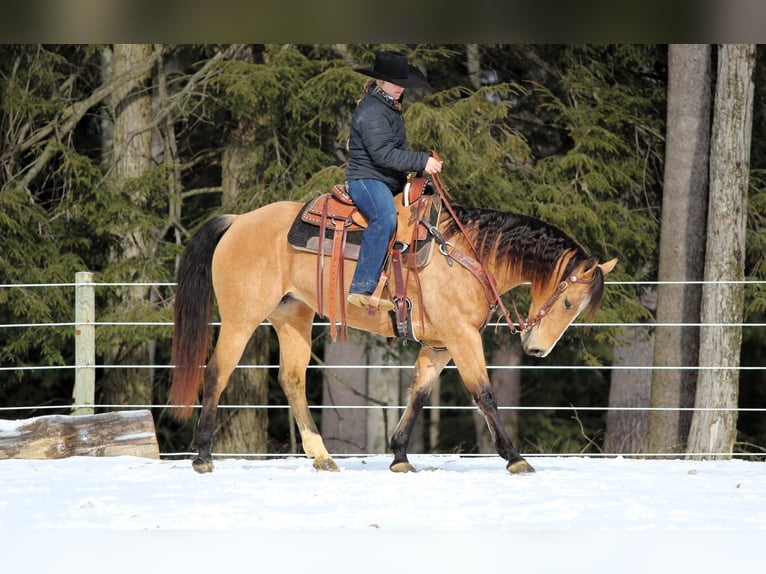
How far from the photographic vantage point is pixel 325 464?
6.33 metres

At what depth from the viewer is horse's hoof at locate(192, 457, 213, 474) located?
20.4ft

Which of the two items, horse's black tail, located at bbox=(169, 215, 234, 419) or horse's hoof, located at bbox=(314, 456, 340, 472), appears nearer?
horse's hoof, located at bbox=(314, 456, 340, 472)

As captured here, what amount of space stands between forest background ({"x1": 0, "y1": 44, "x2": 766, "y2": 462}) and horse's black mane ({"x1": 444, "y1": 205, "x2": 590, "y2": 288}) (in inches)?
145

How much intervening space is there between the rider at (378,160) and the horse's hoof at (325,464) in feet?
3.25

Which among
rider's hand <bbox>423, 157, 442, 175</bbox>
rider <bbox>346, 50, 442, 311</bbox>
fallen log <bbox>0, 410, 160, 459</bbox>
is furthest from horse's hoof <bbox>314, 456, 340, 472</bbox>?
rider's hand <bbox>423, 157, 442, 175</bbox>

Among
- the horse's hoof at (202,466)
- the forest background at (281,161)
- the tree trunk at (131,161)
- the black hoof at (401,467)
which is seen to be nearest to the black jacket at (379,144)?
the black hoof at (401,467)

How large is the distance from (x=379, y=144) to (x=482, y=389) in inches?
58.5

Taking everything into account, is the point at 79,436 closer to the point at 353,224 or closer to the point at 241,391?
the point at 353,224

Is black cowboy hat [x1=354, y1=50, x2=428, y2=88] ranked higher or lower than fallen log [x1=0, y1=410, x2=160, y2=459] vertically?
higher

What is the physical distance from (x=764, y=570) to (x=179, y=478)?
11.3ft

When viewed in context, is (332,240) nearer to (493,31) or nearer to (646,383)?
(493,31)

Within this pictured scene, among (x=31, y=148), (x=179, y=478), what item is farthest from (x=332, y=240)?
(x=31, y=148)

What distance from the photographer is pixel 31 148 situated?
1117cm

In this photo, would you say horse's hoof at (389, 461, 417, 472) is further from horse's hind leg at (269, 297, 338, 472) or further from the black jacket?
the black jacket
